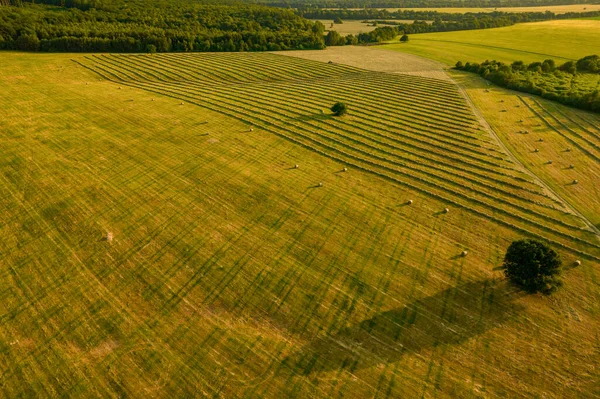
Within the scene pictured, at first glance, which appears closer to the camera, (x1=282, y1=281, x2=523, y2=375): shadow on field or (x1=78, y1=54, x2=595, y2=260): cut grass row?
(x1=282, y1=281, x2=523, y2=375): shadow on field

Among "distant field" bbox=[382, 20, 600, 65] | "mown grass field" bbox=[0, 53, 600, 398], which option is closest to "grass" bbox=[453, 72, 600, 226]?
"mown grass field" bbox=[0, 53, 600, 398]

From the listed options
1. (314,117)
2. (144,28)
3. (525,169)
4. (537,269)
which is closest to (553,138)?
(525,169)

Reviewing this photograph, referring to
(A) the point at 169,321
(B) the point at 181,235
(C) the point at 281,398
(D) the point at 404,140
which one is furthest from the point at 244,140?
(C) the point at 281,398

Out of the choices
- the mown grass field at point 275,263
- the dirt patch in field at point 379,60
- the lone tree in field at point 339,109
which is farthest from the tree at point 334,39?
the mown grass field at point 275,263

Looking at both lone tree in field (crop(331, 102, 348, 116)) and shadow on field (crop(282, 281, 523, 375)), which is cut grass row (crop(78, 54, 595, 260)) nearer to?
lone tree in field (crop(331, 102, 348, 116))

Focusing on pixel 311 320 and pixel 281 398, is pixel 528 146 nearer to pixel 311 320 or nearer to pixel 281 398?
pixel 311 320

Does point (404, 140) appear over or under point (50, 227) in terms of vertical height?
over

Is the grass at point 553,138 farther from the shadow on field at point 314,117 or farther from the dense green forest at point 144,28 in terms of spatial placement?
the dense green forest at point 144,28
